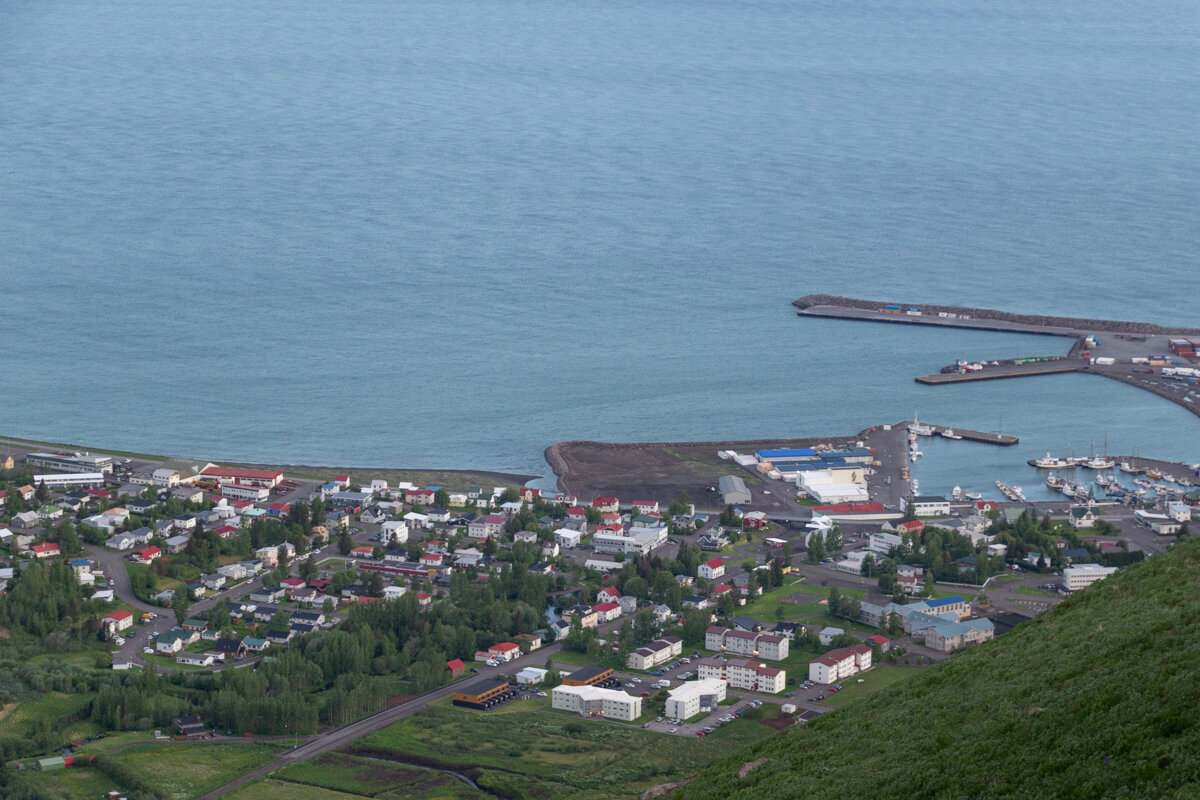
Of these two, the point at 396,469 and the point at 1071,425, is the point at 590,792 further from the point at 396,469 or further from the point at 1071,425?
the point at 1071,425

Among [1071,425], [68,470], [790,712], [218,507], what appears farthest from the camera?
[1071,425]

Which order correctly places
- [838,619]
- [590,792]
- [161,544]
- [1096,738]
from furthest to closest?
[161,544], [838,619], [590,792], [1096,738]

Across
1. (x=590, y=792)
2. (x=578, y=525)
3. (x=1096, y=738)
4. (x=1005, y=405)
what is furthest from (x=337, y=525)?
(x=1096, y=738)

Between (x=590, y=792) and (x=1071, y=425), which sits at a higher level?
(x=1071, y=425)

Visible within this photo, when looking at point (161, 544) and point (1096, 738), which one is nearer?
point (1096, 738)

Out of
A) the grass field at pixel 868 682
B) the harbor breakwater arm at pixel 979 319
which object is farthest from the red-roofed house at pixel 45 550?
the harbor breakwater arm at pixel 979 319

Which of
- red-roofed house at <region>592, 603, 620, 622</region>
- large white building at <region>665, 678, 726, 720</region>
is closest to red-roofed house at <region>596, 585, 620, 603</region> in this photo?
red-roofed house at <region>592, 603, 620, 622</region>

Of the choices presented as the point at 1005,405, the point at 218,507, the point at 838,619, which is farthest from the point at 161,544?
the point at 1005,405
